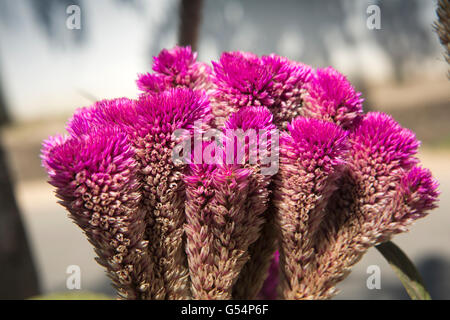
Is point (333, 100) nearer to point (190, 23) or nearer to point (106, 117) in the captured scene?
point (106, 117)

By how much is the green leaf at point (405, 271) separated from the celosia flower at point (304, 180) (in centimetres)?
12

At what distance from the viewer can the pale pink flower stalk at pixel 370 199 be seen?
377 mm

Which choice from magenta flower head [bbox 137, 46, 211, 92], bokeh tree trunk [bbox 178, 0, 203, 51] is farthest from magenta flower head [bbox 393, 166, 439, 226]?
bokeh tree trunk [bbox 178, 0, 203, 51]

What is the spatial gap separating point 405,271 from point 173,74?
0.35m

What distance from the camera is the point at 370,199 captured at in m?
0.39

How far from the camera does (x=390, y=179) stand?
0.38 metres

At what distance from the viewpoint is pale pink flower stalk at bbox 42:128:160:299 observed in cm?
29

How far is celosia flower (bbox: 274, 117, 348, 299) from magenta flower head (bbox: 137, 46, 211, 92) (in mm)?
128

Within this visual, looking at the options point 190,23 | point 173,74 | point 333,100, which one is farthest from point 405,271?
point 190,23

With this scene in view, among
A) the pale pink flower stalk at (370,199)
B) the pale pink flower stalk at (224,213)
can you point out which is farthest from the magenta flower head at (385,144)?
the pale pink flower stalk at (224,213)

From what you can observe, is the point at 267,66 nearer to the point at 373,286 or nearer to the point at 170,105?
the point at 170,105

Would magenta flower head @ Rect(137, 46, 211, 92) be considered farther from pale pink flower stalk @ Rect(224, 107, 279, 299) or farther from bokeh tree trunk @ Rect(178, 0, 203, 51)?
bokeh tree trunk @ Rect(178, 0, 203, 51)

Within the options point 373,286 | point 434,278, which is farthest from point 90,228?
point 434,278

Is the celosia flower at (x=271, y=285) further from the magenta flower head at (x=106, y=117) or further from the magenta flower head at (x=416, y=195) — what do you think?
the magenta flower head at (x=106, y=117)
